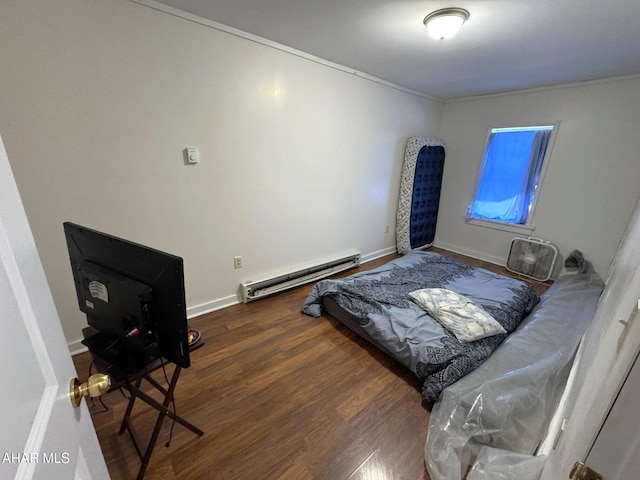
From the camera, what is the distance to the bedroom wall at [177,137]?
1.46m

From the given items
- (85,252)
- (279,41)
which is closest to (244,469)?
(85,252)

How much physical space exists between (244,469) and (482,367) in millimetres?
1453

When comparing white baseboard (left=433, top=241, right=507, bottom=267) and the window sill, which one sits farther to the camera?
white baseboard (left=433, top=241, right=507, bottom=267)

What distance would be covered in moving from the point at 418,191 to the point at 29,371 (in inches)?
159

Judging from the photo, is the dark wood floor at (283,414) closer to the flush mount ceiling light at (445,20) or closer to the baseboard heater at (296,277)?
the baseboard heater at (296,277)

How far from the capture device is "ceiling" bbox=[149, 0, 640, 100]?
1.59 meters

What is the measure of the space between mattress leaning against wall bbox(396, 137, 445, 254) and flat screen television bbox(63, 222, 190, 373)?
3.46m

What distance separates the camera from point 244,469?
3.99ft

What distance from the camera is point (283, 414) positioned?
1.48 meters

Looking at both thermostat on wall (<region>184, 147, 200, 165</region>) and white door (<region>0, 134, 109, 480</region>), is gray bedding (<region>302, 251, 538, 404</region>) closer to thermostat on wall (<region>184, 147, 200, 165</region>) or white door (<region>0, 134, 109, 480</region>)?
thermostat on wall (<region>184, 147, 200, 165</region>)

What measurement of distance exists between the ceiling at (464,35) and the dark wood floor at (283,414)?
2.30 metres

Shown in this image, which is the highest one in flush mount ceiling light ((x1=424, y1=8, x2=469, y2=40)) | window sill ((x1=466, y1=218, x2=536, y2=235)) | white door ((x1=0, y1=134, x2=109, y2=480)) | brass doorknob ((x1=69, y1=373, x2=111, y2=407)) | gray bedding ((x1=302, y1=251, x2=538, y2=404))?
flush mount ceiling light ((x1=424, y1=8, x2=469, y2=40))

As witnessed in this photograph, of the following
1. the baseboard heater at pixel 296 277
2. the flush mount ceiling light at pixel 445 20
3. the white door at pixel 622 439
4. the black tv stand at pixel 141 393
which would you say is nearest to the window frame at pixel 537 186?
the baseboard heater at pixel 296 277

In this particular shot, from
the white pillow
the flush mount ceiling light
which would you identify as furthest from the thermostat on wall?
the white pillow
